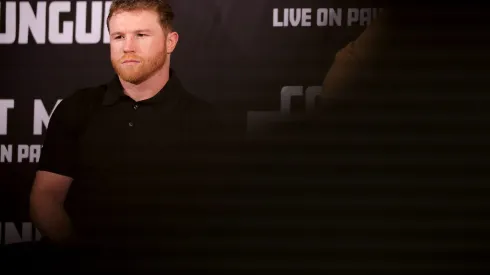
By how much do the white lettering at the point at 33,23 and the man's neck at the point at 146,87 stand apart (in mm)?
352

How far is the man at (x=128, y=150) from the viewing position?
1.50 m

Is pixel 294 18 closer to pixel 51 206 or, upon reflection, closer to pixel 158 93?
pixel 158 93

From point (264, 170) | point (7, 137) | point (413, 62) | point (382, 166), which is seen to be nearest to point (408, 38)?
point (413, 62)

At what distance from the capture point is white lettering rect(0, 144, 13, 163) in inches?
63.1

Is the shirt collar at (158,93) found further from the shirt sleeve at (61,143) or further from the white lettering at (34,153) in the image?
the white lettering at (34,153)

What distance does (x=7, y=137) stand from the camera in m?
1.60

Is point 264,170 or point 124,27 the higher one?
point 124,27

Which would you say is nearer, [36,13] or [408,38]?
[408,38]

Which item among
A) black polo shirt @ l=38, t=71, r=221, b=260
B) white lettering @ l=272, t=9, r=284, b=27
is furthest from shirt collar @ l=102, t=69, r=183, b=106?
white lettering @ l=272, t=9, r=284, b=27

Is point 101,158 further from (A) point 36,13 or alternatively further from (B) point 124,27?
(A) point 36,13

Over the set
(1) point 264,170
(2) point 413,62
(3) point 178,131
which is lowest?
(1) point 264,170

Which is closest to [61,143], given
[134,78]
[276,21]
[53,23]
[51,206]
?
[51,206]

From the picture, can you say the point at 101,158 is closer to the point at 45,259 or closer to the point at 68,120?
the point at 68,120

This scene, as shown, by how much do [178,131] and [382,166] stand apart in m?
0.68
